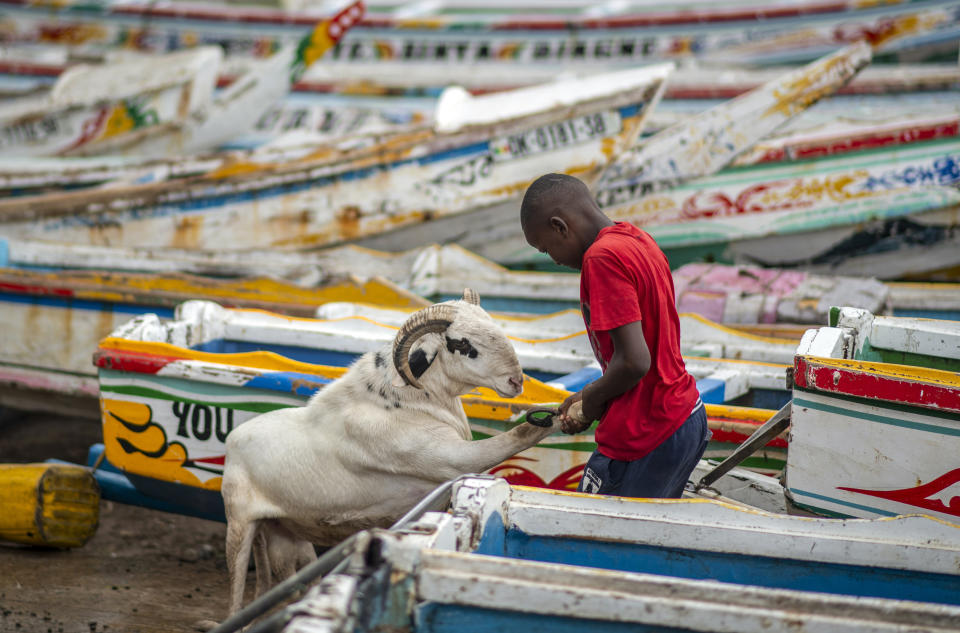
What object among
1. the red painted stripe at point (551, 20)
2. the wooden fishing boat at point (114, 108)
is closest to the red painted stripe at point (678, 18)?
the red painted stripe at point (551, 20)

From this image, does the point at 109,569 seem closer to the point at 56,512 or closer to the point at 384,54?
the point at 56,512

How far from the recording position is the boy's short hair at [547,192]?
2922mm

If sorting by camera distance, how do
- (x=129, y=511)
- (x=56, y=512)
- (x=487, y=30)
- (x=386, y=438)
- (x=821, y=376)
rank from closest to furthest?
(x=821, y=376)
(x=386, y=438)
(x=56, y=512)
(x=129, y=511)
(x=487, y=30)

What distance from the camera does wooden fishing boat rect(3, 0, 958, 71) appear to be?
516 inches

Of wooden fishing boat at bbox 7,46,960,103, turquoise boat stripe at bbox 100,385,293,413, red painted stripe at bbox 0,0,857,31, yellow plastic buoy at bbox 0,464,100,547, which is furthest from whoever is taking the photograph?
red painted stripe at bbox 0,0,857,31

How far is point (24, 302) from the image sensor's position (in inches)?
252

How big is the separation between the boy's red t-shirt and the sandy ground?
7.33 feet

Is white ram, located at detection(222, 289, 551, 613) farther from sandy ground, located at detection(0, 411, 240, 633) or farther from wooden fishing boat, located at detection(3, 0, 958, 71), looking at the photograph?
wooden fishing boat, located at detection(3, 0, 958, 71)

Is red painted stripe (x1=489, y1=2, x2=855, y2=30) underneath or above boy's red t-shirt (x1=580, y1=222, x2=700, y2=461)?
above

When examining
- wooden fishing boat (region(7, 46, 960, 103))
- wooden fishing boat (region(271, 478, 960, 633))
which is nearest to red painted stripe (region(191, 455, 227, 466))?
wooden fishing boat (region(271, 478, 960, 633))

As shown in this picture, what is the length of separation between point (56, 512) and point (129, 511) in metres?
1.03

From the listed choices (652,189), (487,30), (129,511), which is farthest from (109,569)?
(487,30)

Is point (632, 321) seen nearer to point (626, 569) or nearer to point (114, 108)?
point (626, 569)

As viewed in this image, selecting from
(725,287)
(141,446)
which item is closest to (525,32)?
(725,287)
